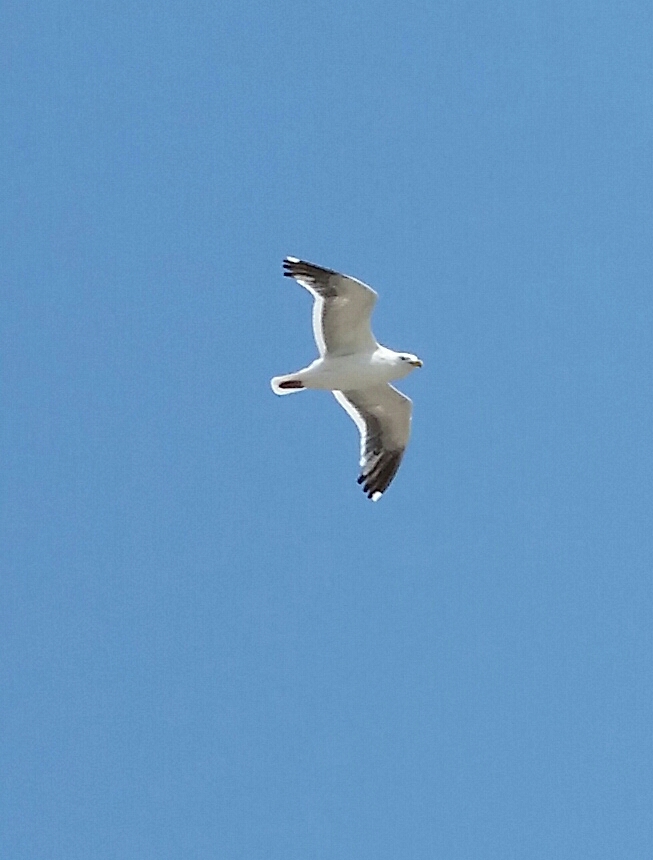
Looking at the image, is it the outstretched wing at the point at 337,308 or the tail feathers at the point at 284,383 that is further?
the tail feathers at the point at 284,383

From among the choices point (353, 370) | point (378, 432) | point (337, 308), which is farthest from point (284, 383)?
point (378, 432)

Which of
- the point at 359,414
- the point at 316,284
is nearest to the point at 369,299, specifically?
the point at 316,284

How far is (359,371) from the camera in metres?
20.6

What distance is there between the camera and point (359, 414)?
71.2 ft

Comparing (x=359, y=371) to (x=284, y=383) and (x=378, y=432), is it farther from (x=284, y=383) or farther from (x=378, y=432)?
(x=378, y=432)

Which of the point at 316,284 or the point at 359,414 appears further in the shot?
the point at 359,414

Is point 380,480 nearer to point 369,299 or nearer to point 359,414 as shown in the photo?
point 359,414

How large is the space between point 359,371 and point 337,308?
80cm

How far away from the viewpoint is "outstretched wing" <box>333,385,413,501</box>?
70.6ft

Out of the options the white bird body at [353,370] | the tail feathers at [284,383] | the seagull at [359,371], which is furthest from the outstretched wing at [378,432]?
the tail feathers at [284,383]

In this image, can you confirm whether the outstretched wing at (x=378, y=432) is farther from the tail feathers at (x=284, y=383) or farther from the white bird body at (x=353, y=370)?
the tail feathers at (x=284, y=383)

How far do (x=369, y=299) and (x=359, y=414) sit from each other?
1948 millimetres

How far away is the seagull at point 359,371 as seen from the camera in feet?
65.8

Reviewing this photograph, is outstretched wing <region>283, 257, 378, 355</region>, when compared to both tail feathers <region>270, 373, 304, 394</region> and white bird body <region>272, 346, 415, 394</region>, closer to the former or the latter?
white bird body <region>272, 346, 415, 394</region>
